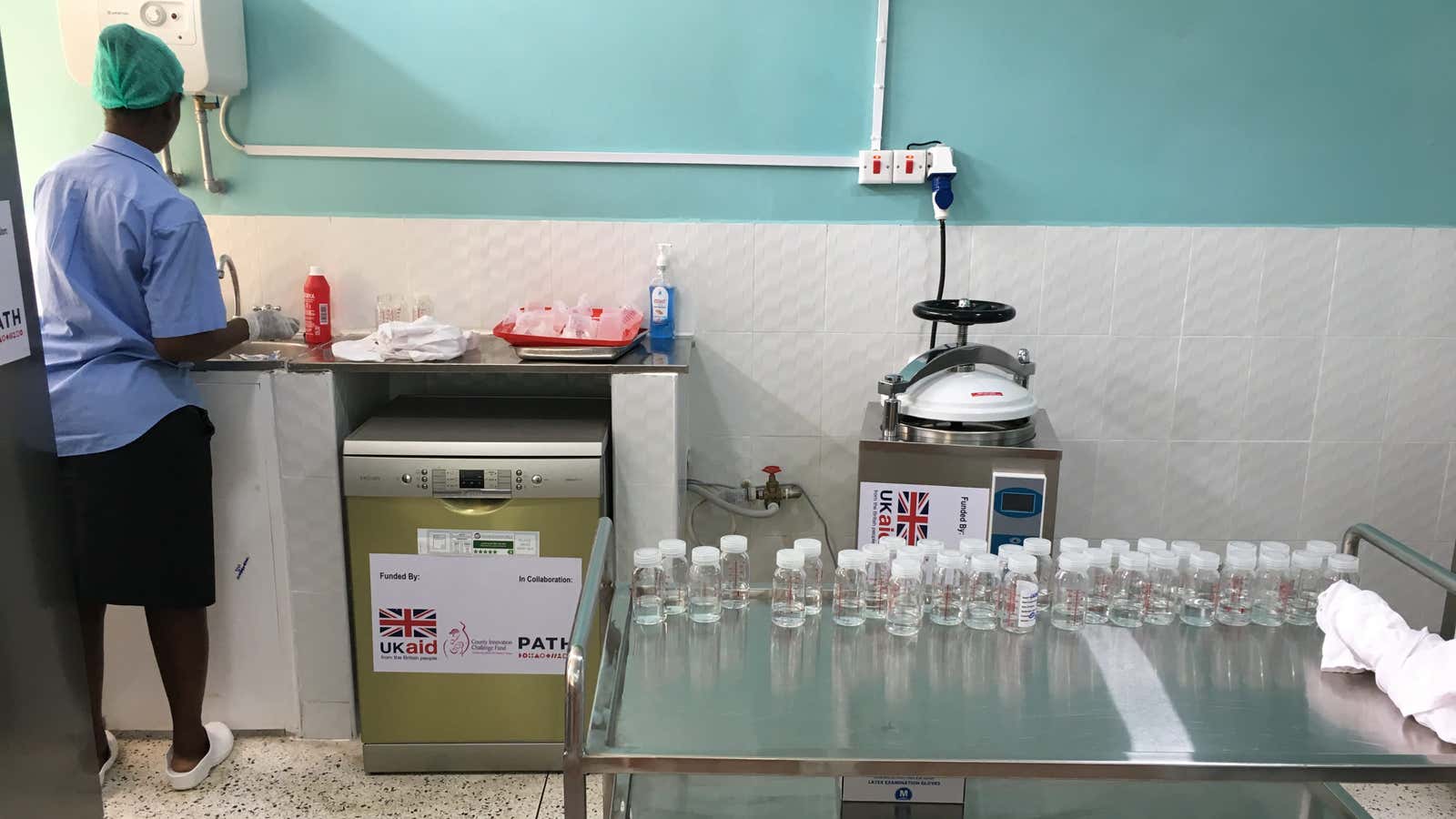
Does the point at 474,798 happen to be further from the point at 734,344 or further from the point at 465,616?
the point at 734,344

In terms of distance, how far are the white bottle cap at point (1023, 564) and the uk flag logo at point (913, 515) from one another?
0.94 meters

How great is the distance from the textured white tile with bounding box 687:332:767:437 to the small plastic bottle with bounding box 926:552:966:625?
1.53 metres

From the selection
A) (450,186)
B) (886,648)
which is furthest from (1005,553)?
(450,186)

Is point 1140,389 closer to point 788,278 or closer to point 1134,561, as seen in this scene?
point 788,278

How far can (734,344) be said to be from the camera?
3.03m

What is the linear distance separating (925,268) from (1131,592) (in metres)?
1.54

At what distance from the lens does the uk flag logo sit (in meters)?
2.50

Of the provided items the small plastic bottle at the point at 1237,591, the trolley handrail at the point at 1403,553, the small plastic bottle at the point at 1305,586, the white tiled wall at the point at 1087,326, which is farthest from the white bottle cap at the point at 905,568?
the white tiled wall at the point at 1087,326

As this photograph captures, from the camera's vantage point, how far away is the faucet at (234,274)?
2.85 metres

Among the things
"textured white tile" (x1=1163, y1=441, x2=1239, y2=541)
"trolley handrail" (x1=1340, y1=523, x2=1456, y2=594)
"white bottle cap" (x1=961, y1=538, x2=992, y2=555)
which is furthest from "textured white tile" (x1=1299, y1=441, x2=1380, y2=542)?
"white bottle cap" (x1=961, y1=538, x2=992, y2=555)

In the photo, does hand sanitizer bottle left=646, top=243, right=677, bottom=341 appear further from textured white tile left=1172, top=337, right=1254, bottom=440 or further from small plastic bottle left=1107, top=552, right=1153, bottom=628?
small plastic bottle left=1107, top=552, right=1153, bottom=628

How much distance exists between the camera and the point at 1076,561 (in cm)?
156

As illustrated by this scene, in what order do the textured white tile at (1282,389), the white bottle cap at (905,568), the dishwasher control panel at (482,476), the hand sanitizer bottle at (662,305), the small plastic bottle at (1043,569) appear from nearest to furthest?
the white bottle cap at (905,568), the small plastic bottle at (1043,569), the dishwasher control panel at (482,476), the hand sanitizer bottle at (662,305), the textured white tile at (1282,389)

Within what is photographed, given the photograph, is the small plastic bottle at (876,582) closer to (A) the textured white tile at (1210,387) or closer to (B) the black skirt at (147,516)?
(B) the black skirt at (147,516)
